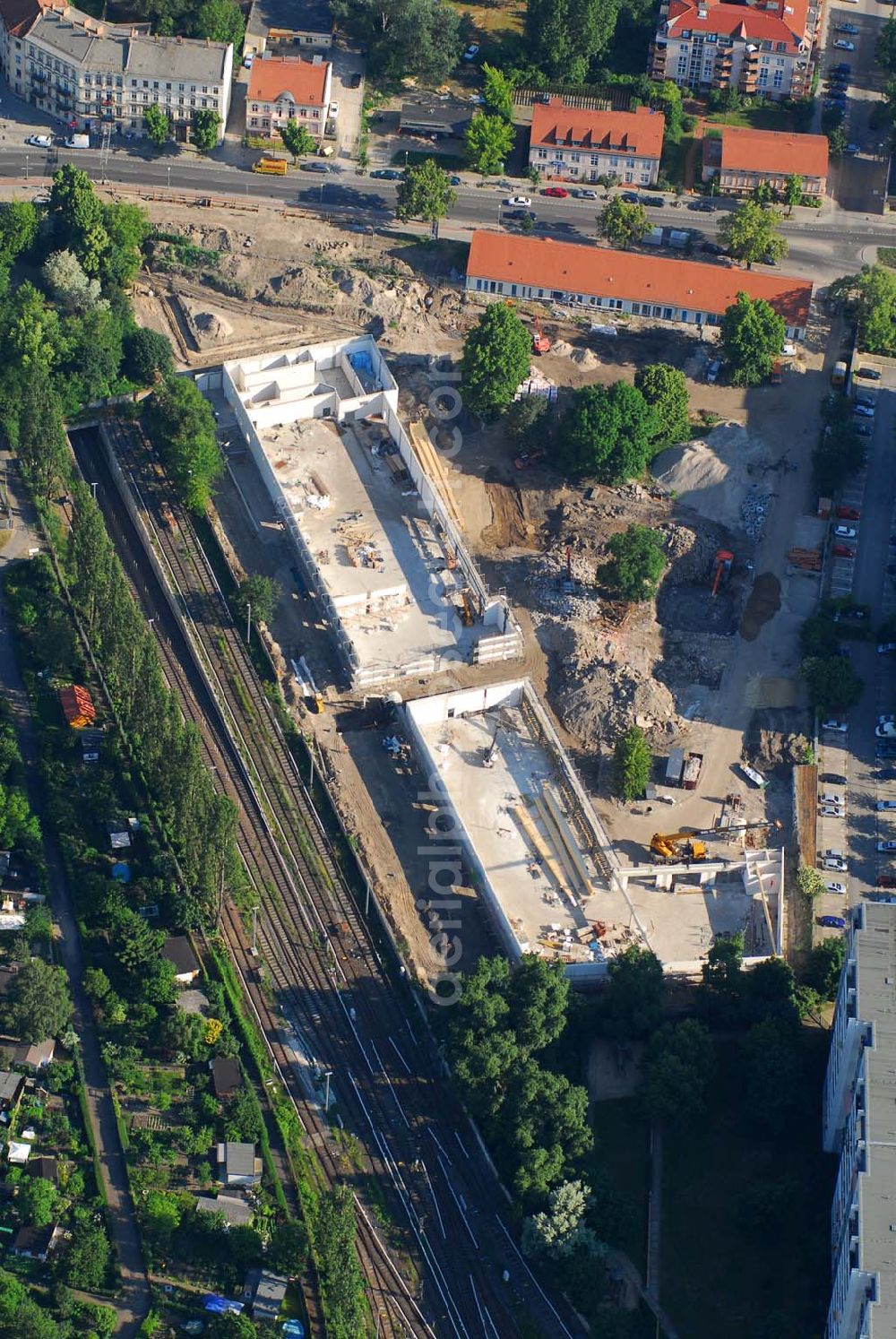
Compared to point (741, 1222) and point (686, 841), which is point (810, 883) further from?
point (741, 1222)

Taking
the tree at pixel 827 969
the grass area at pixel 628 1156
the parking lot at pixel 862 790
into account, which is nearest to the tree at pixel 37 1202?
the grass area at pixel 628 1156

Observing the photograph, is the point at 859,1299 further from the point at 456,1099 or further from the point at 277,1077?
the point at 277,1077

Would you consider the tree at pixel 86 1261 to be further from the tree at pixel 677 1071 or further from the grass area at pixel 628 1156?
the tree at pixel 677 1071

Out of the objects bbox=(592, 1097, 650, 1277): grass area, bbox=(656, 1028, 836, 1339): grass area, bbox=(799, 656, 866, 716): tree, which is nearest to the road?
bbox=(592, 1097, 650, 1277): grass area

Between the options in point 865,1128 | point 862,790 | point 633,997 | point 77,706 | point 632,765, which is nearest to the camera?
point 865,1128

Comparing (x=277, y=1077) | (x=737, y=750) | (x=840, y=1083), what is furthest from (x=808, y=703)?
(x=277, y=1077)

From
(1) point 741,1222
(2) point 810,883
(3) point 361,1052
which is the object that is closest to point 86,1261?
(3) point 361,1052
